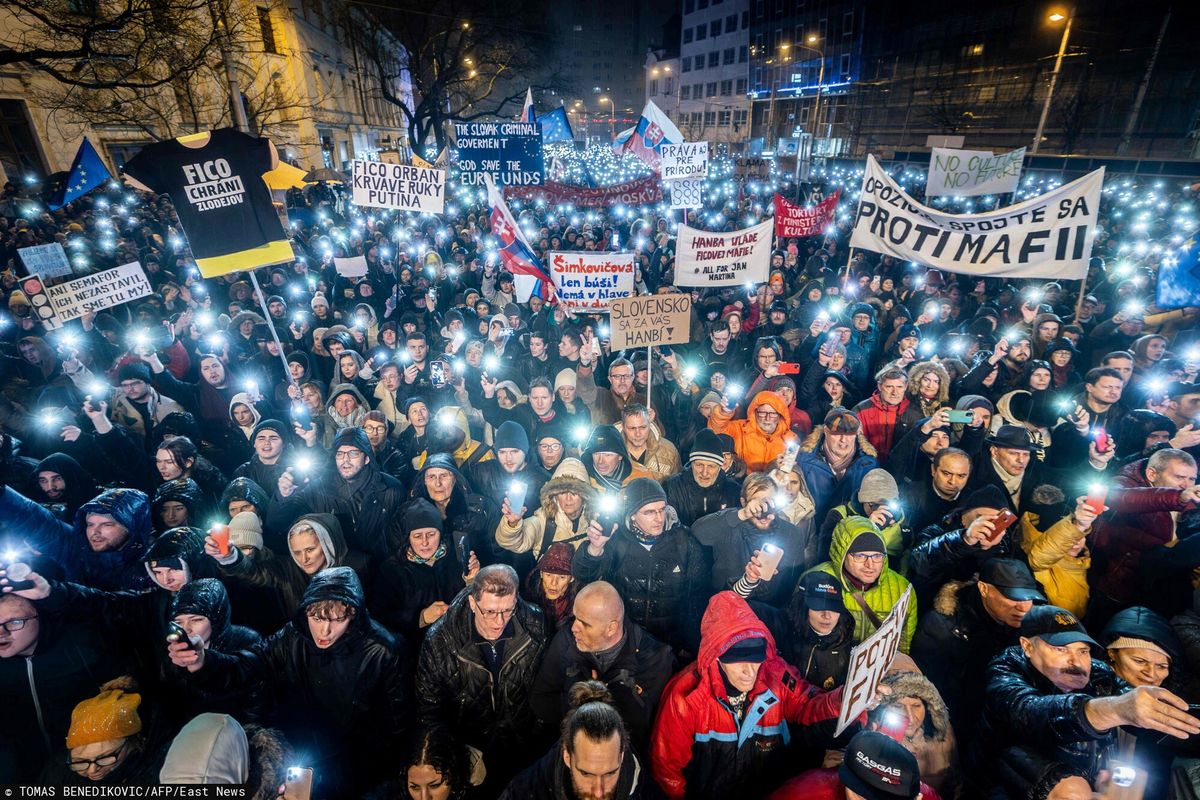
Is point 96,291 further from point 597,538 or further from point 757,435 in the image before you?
point 757,435

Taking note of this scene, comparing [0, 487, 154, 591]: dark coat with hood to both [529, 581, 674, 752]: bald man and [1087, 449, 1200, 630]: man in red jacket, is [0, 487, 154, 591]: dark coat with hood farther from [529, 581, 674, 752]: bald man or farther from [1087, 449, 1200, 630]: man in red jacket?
[1087, 449, 1200, 630]: man in red jacket

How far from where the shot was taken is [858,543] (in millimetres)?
3154

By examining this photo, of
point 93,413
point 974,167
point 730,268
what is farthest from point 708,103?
point 93,413

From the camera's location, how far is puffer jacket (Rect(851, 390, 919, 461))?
522 centimetres

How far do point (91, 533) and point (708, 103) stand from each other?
243 ft

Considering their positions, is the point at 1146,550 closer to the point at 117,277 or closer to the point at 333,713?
the point at 333,713

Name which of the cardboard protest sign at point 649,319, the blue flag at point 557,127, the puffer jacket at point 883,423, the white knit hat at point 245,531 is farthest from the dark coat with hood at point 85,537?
the blue flag at point 557,127

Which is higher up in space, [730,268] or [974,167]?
[974,167]

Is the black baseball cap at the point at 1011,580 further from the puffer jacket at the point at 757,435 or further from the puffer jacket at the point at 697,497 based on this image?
the puffer jacket at the point at 757,435

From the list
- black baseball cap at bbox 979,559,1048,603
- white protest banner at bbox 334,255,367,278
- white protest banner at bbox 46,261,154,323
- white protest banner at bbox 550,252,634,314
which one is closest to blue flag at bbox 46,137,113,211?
white protest banner at bbox 334,255,367,278

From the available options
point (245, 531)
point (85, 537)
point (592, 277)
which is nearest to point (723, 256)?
point (592, 277)

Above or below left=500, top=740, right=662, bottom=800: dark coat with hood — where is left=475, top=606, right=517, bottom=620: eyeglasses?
above

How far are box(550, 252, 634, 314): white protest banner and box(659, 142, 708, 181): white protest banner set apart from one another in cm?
741

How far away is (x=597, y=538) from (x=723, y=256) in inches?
204
